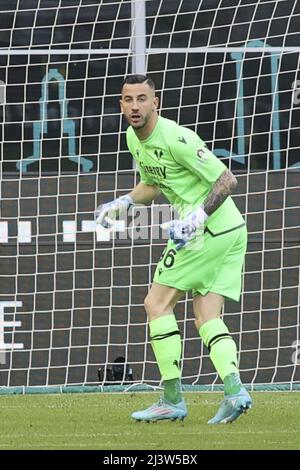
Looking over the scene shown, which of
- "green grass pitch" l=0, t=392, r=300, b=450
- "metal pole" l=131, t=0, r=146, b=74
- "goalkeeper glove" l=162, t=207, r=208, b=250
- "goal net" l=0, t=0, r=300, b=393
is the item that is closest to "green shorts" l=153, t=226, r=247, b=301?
"goalkeeper glove" l=162, t=207, r=208, b=250

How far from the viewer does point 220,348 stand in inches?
274

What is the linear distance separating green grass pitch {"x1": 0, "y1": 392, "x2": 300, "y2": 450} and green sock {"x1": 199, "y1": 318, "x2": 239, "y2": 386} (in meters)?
0.29

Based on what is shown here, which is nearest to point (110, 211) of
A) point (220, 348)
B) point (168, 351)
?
point (168, 351)

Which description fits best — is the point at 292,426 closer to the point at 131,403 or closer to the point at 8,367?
the point at 131,403

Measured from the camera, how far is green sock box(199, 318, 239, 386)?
6.92m

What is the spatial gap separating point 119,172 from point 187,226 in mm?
3298

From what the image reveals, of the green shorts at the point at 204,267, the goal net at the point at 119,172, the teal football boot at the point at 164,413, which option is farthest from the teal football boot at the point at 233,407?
the goal net at the point at 119,172

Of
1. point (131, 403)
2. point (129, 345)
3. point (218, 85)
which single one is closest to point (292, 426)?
point (131, 403)

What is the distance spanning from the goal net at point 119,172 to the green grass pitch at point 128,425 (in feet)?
3.95

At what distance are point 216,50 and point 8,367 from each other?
282 centimetres

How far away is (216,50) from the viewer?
1038 cm

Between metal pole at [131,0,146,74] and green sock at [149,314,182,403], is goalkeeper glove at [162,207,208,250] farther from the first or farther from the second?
metal pole at [131,0,146,74]

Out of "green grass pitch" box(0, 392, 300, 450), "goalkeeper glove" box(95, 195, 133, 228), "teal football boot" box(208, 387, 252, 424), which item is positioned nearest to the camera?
"green grass pitch" box(0, 392, 300, 450)
